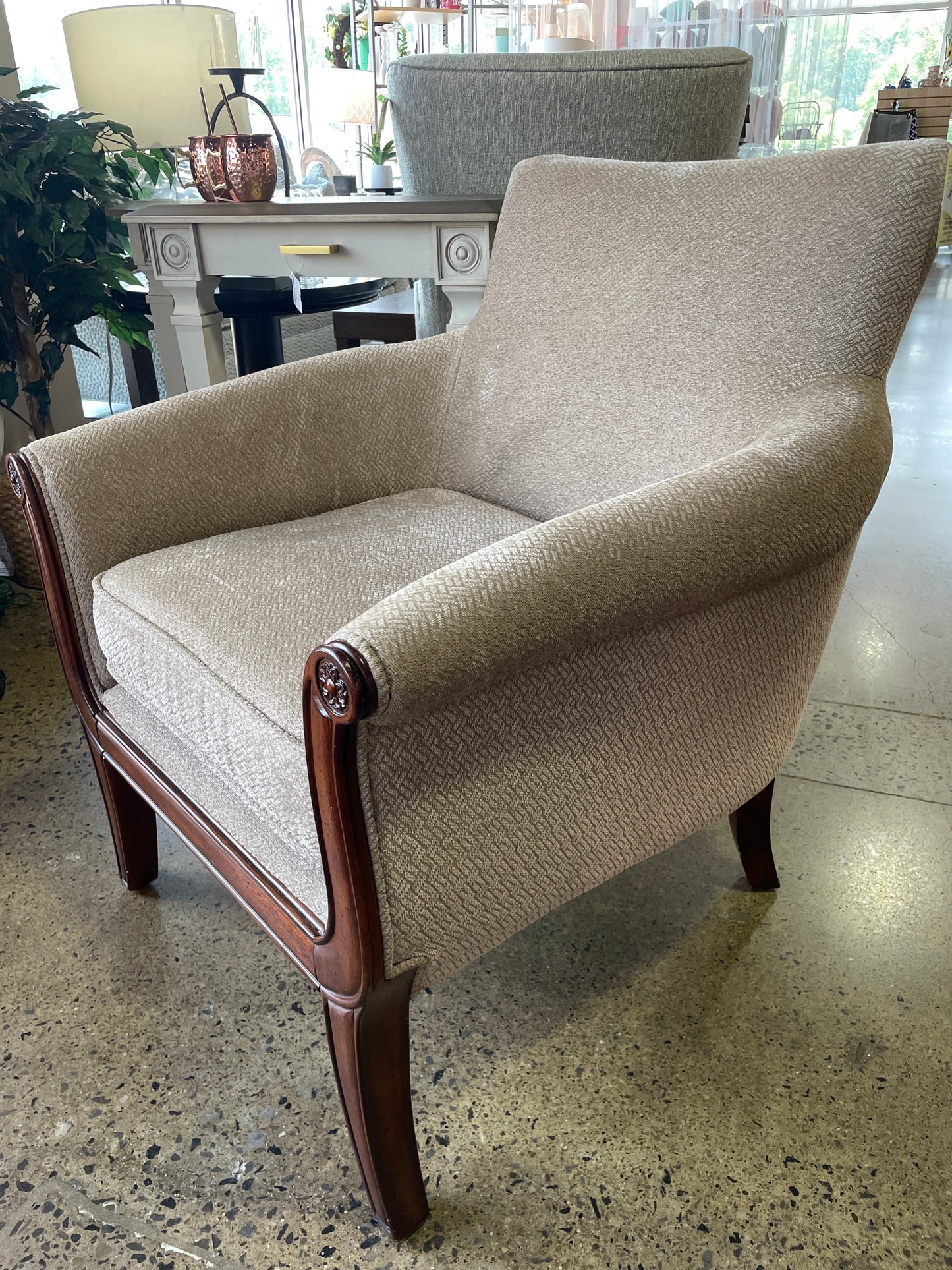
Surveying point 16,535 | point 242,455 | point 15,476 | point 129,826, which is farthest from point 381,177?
point 129,826

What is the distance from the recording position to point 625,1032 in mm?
1046

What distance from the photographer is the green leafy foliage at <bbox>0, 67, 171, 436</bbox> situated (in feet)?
5.75

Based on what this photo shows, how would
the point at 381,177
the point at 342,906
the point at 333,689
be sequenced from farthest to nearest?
the point at 381,177
the point at 342,906
the point at 333,689

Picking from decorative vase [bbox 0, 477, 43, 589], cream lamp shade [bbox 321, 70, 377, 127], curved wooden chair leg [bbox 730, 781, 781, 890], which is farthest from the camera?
cream lamp shade [bbox 321, 70, 377, 127]

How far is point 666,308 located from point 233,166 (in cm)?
114

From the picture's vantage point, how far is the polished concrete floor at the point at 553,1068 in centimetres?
85

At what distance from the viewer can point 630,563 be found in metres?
0.69

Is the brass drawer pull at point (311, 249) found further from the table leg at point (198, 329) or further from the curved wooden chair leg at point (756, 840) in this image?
the curved wooden chair leg at point (756, 840)

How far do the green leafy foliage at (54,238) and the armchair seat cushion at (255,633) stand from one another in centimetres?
101

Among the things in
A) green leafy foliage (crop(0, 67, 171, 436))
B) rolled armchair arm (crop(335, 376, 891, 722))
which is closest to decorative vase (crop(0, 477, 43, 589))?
green leafy foliage (crop(0, 67, 171, 436))

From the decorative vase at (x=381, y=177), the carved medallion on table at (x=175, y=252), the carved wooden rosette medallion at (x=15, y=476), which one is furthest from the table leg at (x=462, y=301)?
the decorative vase at (x=381, y=177)

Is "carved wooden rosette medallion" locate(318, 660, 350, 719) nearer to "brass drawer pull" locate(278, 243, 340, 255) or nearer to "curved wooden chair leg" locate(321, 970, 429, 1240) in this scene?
"curved wooden chair leg" locate(321, 970, 429, 1240)

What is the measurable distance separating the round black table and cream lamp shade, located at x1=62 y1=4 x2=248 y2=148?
0.32m

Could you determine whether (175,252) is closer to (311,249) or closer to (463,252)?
(311,249)
